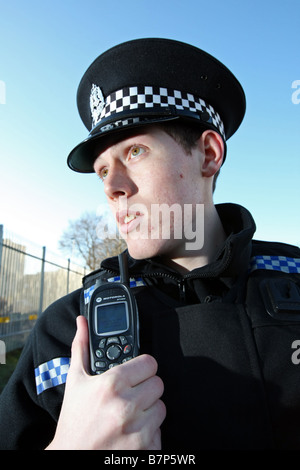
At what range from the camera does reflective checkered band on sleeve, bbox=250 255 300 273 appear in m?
1.67

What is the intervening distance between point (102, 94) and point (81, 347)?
4.16ft

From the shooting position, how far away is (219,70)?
1.85 meters

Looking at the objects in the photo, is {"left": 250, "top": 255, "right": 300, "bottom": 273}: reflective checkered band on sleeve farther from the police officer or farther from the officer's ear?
the officer's ear

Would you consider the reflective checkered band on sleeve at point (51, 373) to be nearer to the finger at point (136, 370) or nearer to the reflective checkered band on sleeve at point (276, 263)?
the finger at point (136, 370)

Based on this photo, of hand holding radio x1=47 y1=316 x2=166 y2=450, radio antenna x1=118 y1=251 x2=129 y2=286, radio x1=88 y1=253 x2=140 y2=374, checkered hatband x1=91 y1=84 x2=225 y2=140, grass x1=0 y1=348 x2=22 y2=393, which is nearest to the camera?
hand holding radio x1=47 y1=316 x2=166 y2=450

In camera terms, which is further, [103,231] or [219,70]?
[103,231]

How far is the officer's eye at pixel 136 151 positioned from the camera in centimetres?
154

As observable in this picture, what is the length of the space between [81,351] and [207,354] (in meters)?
0.47

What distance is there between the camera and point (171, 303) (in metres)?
1.48

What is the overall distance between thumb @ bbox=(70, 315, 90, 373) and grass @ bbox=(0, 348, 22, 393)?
4861 millimetres

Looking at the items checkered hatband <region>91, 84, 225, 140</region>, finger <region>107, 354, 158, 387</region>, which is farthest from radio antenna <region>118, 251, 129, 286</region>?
checkered hatband <region>91, 84, 225, 140</region>
